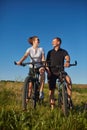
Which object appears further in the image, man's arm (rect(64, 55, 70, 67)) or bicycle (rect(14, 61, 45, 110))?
man's arm (rect(64, 55, 70, 67))

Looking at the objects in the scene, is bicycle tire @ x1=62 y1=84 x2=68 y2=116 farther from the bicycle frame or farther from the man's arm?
the man's arm

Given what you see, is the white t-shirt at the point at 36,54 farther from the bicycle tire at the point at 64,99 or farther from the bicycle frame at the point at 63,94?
the bicycle tire at the point at 64,99

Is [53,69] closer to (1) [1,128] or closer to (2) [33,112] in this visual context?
(2) [33,112]

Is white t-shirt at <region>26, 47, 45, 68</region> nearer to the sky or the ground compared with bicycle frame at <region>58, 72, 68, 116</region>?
nearer to the sky

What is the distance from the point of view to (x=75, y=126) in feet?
20.9

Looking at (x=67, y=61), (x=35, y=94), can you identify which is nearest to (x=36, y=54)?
(x=67, y=61)

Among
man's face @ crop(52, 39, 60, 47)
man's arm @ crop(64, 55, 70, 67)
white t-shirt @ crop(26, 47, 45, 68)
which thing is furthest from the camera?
man's face @ crop(52, 39, 60, 47)

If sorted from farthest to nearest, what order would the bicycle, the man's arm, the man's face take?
the man's face
the man's arm
the bicycle

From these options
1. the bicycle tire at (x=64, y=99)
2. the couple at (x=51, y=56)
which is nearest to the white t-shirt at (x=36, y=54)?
the couple at (x=51, y=56)

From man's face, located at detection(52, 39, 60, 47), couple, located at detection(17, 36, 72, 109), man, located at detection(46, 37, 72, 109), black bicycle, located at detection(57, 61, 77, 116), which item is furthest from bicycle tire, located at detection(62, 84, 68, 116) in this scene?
man's face, located at detection(52, 39, 60, 47)

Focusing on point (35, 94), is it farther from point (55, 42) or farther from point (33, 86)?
point (55, 42)

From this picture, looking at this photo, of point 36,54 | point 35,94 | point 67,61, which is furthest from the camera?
point 36,54

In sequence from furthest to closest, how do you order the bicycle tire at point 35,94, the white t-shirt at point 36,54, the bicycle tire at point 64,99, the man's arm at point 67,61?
the white t-shirt at point 36,54, the man's arm at point 67,61, the bicycle tire at point 35,94, the bicycle tire at point 64,99

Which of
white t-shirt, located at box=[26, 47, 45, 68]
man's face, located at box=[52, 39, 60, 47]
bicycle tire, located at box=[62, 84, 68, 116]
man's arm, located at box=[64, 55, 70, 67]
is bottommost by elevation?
bicycle tire, located at box=[62, 84, 68, 116]
